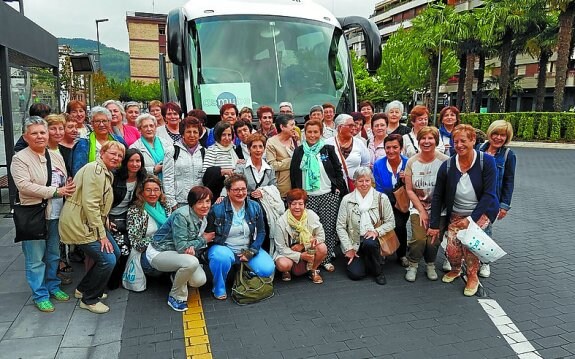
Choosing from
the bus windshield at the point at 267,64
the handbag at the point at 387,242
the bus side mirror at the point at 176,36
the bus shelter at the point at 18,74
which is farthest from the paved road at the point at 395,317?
the bus shelter at the point at 18,74

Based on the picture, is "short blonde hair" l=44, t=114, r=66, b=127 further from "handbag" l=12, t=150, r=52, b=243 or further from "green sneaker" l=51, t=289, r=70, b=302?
"green sneaker" l=51, t=289, r=70, b=302

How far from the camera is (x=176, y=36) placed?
20.5ft

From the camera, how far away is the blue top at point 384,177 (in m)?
→ 5.21

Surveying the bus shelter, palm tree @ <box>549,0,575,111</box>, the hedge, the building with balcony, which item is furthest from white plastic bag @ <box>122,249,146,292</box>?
the building with balcony

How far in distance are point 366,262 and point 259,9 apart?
14.5 feet

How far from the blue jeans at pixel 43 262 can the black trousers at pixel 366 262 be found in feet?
9.66

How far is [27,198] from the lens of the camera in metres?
3.85

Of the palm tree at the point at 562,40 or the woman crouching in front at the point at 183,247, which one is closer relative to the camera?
the woman crouching in front at the point at 183,247

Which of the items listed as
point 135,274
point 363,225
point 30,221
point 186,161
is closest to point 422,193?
point 363,225

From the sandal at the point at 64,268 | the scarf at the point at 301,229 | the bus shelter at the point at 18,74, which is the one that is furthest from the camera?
the bus shelter at the point at 18,74

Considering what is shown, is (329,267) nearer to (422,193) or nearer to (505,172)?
(422,193)

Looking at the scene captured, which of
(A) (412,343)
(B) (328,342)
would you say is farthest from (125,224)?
(A) (412,343)

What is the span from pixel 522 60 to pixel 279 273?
4810 cm

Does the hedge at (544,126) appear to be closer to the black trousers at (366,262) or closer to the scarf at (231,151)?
the black trousers at (366,262)
